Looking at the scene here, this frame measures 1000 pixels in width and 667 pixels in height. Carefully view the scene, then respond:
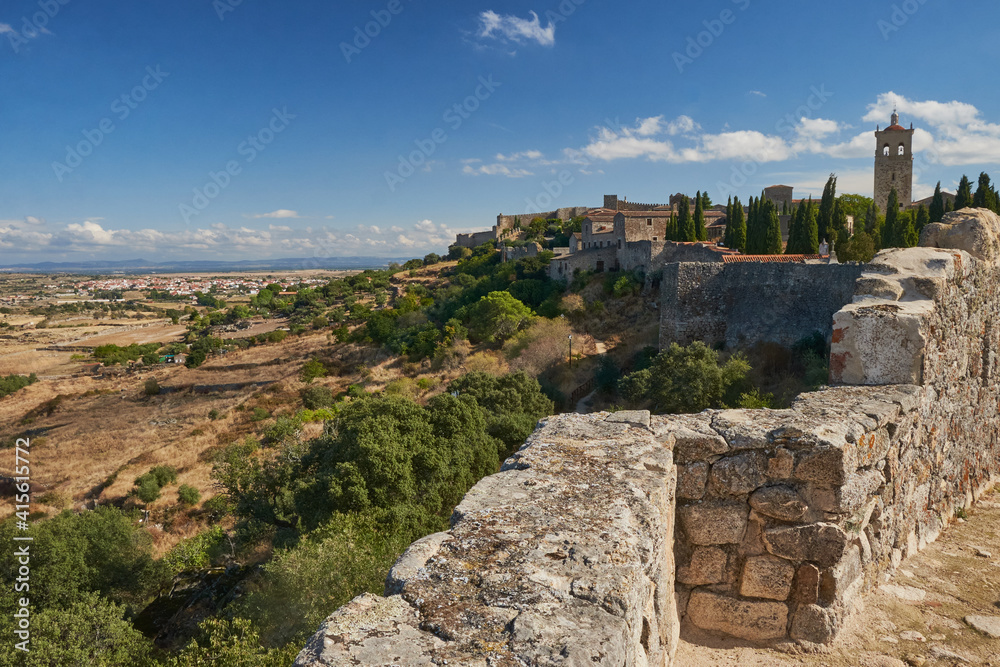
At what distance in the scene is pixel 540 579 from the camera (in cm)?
249

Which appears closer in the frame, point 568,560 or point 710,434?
point 568,560

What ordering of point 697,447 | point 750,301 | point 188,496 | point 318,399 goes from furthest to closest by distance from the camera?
point 318,399 → point 750,301 → point 188,496 → point 697,447

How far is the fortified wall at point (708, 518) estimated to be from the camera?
7.47 ft

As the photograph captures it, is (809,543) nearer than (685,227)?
Yes

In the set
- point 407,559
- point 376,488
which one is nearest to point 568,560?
point 407,559

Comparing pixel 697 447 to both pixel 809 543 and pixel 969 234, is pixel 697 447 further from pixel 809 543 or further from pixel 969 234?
pixel 969 234

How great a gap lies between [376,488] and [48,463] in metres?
24.3

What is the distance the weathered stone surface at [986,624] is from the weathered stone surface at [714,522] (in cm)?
191

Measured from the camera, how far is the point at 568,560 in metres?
2.61

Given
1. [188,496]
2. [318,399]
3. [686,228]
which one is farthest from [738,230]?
[188,496]

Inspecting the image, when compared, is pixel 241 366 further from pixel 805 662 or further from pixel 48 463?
pixel 805 662

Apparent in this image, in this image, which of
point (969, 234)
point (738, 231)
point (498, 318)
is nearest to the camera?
point (969, 234)

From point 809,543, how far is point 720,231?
140 feet

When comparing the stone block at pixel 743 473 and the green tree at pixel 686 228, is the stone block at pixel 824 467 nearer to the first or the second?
the stone block at pixel 743 473
